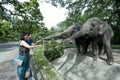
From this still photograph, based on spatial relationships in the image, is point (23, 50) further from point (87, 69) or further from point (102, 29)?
point (87, 69)

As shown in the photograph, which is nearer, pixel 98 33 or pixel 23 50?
pixel 23 50

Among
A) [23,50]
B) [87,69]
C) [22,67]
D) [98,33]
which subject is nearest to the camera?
[23,50]

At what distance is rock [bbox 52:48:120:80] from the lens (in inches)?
358

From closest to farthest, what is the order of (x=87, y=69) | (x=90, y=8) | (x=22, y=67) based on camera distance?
(x=22, y=67), (x=87, y=69), (x=90, y=8)

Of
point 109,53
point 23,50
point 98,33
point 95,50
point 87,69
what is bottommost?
point 87,69

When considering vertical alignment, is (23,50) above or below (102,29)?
below

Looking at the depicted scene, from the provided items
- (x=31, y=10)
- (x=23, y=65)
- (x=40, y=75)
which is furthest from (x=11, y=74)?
(x=31, y=10)

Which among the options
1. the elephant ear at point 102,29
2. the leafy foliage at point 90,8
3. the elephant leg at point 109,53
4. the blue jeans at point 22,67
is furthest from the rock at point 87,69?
the leafy foliage at point 90,8

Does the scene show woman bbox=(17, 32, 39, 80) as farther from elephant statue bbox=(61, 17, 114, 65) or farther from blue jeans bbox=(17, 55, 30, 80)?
elephant statue bbox=(61, 17, 114, 65)

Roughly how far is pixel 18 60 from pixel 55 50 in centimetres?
737

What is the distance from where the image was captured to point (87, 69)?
33.4ft

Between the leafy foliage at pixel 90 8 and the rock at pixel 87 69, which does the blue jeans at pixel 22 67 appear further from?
the leafy foliage at pixel 90 8

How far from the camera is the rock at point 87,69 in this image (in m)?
9.09

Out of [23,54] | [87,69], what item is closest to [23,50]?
[23,54]
